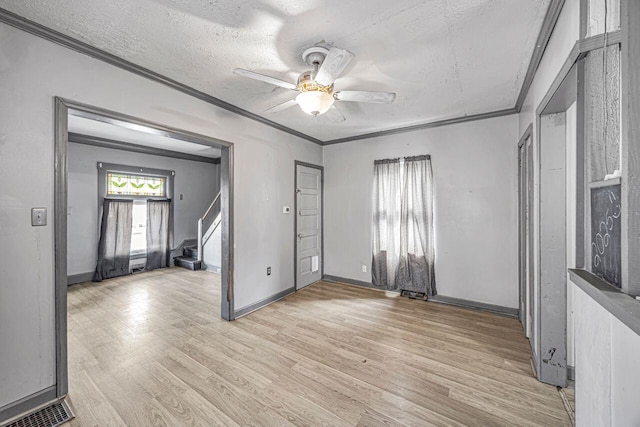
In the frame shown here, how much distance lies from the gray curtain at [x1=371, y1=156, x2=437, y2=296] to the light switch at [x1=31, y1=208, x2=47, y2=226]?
3603 millimetres

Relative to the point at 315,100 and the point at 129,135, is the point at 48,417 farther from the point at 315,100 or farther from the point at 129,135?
the point at 129,135

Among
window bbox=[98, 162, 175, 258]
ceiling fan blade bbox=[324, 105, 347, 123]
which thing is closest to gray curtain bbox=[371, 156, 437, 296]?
ceiling fan blade bbox=[324, 105, 347, 123]

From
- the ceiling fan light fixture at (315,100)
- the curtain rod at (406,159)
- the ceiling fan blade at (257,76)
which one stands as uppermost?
the ceiling fan blade at (257,76)

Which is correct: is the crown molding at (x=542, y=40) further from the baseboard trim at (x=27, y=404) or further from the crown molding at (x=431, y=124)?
the baseboard trim at (x=27, y=404)

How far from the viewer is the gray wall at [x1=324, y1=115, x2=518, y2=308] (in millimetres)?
3127

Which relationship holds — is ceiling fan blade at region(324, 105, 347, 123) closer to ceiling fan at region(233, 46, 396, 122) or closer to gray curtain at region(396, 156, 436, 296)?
ceiling fan at region(233, 46, 396, 122)

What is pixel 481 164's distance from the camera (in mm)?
3273

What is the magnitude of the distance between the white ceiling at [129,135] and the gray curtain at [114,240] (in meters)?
1.22

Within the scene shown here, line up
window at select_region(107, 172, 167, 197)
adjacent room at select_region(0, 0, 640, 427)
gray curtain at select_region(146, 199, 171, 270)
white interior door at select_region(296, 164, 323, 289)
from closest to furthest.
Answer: adjacent room at select_region(0, 0, 640, 427) → white interior door at select_region(296, 164, 323, 289) → window at select_region(107, 172, 167, 197) → gray curtain at select_region(146, 199, 171, 270)

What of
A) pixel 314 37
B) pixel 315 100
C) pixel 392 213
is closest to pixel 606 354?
pixel 315 100

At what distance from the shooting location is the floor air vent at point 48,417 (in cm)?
158

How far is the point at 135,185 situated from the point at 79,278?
198 cm

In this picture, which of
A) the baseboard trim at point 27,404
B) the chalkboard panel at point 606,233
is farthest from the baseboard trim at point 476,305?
the baseboard trim at point 27,404

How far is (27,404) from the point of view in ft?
5.43
